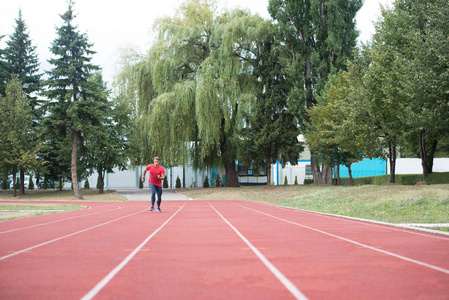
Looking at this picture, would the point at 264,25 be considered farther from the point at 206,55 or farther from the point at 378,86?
the point at 378,86

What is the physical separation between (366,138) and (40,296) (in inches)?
879

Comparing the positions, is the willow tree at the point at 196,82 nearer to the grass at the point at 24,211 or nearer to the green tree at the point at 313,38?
the green tree at the point at 313,38

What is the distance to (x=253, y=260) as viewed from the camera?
5.84m

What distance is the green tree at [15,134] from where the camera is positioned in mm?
31094

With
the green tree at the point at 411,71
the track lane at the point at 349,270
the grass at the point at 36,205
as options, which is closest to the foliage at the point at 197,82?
the grass at the point at 36,205

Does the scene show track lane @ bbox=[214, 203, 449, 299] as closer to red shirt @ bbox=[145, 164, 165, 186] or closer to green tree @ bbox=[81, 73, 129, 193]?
red shirt @ bbox=[145, 164, 165, 186]

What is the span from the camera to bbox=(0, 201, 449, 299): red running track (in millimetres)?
4184

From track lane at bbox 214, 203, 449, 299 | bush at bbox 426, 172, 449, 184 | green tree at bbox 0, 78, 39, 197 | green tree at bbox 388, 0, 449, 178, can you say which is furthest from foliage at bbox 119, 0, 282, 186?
track lane at bbox 214, 203, 449, 299

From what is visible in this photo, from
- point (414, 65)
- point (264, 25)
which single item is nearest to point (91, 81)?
point (264, 25)

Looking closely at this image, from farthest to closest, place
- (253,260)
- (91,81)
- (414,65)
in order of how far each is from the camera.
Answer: (91,81) < (414,65) < (253,260)

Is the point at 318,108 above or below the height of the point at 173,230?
above

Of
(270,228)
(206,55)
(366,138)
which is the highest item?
(206,55)

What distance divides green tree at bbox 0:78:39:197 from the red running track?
24.3 metres

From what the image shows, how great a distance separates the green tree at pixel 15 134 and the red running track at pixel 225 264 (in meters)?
24.3
